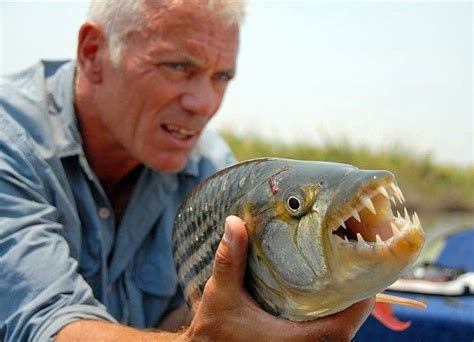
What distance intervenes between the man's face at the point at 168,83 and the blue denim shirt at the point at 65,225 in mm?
168

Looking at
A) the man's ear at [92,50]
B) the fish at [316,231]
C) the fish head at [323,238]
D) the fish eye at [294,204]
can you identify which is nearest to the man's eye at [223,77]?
the man's ear at [92,50]

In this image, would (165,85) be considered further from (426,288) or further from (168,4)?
(426,288)

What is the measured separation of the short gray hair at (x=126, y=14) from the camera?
7.76 ft

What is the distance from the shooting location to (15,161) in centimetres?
220

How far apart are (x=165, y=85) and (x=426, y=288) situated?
116 centimetres

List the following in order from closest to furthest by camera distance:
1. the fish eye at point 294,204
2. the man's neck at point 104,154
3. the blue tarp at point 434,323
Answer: the fish eye at point 294,204 < the blue tarp at point 434,323 < the man's neck at point 104,154

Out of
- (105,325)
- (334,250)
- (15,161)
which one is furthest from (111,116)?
(334,250)

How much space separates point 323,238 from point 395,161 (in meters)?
10.4

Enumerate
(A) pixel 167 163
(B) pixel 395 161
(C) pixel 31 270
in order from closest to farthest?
(C) pixel 31 270, (A) pixel 167 163, (B) pixel 395 161

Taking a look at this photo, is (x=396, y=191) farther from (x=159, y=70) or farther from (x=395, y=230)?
(x=159, y=70)

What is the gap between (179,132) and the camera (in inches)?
95.9

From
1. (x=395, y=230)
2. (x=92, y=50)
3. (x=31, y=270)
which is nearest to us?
(x=395, y=230)

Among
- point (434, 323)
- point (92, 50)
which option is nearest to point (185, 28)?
point (92, 50)

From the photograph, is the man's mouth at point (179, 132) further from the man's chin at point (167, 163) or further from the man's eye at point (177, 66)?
the man's eye at point (177, 66)
